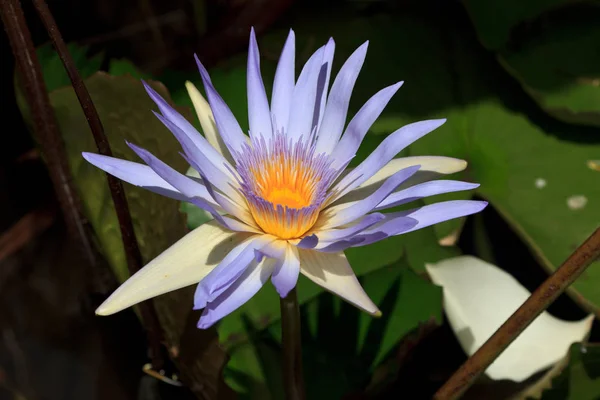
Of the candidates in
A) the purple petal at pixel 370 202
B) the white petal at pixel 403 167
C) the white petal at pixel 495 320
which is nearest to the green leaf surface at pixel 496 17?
the white petal at pixel 495 320

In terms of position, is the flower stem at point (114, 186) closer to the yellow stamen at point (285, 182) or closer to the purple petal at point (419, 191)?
the yellow stamen at point (285, 182)

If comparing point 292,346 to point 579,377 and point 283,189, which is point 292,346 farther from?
point 579,377

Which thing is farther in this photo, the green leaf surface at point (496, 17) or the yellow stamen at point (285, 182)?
the green leaf surface at point (496, 17)

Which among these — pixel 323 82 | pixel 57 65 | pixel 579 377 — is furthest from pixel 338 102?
pixel 57 65

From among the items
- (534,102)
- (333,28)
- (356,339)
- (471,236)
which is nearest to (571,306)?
(471,236)

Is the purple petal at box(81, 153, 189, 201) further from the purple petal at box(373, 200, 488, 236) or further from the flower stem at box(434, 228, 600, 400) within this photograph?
the flower stem at box(434, 228, 600, 400)
